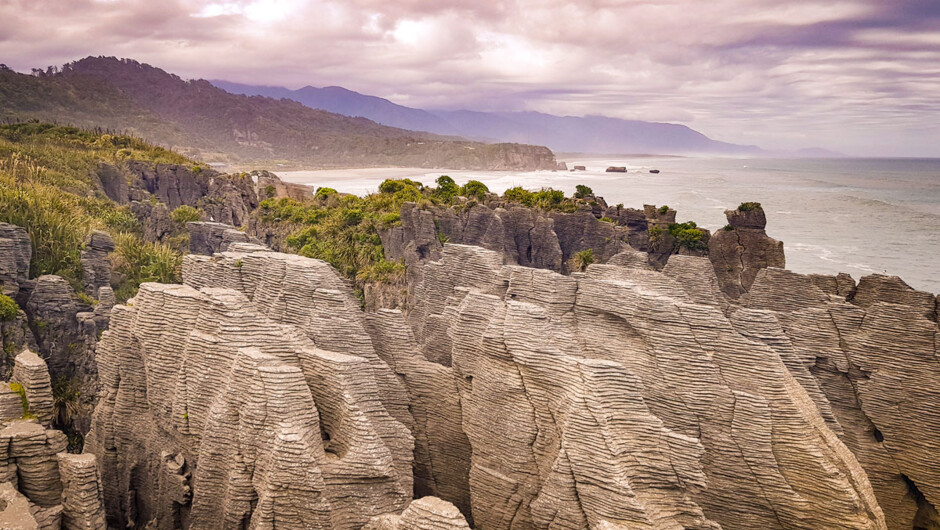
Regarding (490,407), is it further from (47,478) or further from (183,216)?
(183,216)

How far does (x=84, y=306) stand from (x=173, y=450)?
37.9ft

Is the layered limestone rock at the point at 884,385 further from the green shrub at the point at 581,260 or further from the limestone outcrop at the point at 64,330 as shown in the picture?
the limestone outcrop at the point at 64,330

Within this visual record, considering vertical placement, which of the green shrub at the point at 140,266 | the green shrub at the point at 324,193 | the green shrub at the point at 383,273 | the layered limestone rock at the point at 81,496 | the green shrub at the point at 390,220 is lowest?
the layered limestone rock at the point at 81,496

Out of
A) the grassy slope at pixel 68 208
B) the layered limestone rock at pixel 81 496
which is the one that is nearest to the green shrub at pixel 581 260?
the grassy slope at pixel 68 208

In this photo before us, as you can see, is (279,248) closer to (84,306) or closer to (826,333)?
(84,306)

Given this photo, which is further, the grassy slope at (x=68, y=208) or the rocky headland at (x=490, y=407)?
the grassy slope at (x=68, y=208)

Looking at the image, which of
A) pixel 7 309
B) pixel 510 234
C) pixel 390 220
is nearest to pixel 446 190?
pixel 390 220

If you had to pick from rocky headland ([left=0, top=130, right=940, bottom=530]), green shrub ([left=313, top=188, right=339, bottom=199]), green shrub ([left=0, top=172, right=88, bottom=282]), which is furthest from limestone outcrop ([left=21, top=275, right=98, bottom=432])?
green shrub ([left=313, top=188, right=339, bottom=199])

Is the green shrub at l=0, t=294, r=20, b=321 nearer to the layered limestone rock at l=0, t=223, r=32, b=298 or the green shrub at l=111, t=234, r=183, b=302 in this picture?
the layered limestone rock at l=0, t=223, r=32, b=298

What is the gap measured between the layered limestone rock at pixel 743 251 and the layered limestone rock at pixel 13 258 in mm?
30503

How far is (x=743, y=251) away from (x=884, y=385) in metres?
19.1

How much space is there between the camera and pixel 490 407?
48.0ft

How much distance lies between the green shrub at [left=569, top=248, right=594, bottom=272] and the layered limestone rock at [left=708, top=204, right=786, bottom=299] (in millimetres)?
6609

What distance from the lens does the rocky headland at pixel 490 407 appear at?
12406 millimetres
